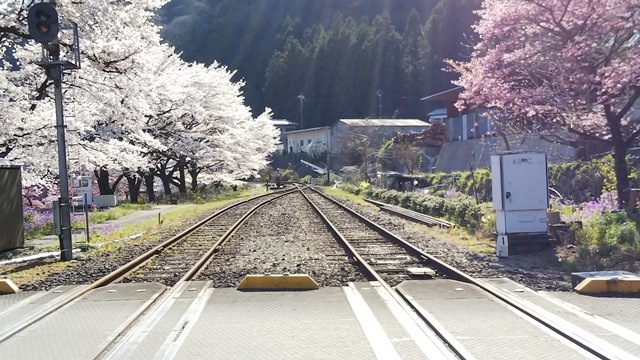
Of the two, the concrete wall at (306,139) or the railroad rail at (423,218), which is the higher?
the concrete wall at (306,139)

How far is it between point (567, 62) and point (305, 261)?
6.66 m

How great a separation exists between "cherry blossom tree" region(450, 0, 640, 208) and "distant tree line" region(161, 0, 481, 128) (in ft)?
217

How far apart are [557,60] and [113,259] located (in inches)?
390

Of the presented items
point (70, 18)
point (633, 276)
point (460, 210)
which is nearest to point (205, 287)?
point (633, 276)

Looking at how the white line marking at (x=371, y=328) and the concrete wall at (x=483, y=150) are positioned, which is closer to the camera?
the white line marking at (x=371, y=328)

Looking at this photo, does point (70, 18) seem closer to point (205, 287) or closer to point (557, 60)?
point (205, 287)

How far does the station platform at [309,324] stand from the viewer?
5070 millimetres

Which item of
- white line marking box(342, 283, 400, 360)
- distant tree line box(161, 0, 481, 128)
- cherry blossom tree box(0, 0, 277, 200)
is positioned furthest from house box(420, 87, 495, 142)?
distant tree line box(161, 0, 481, 128)

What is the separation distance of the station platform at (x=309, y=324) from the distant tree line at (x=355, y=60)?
73.2m

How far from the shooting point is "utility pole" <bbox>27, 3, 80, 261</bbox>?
9.95 m

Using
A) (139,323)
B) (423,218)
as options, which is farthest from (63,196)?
(423,218)

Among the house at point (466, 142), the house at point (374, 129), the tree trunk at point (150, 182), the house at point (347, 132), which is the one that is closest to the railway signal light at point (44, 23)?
the house at point (466, 142)

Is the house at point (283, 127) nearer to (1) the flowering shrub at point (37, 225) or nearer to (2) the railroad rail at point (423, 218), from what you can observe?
(2) the railroad rail at point (423, 218)

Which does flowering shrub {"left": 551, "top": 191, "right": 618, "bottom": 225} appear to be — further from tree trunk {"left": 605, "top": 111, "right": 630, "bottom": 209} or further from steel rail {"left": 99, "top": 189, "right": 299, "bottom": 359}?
steel rail {"left": 99, "top": 189, "right": 299, "bottom": 359}
